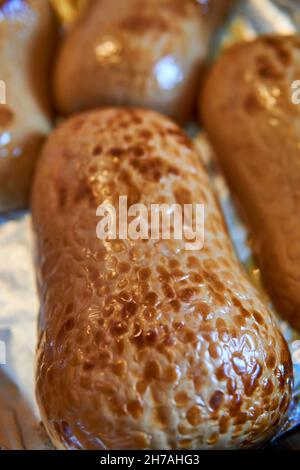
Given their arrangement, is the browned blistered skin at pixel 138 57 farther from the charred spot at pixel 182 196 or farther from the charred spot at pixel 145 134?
the charred spot at pixel 182 196

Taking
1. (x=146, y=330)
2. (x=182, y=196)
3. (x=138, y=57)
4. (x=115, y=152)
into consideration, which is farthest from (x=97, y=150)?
(x=146, y=330)

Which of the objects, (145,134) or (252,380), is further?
(145,134)

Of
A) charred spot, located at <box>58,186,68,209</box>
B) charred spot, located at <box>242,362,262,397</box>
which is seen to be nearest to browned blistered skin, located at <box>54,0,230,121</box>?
charred spot, located at <box>58,186,68,209</box>

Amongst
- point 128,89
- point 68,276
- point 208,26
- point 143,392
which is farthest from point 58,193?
point 208,26

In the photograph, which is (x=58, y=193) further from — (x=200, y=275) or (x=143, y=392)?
(x=143, y=392)

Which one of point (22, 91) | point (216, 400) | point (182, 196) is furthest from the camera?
point (22, 91)

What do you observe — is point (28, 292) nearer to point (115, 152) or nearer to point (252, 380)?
point (115, 152)

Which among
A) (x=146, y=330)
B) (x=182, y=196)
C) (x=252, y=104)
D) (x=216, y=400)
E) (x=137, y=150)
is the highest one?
(x=252, y=104)

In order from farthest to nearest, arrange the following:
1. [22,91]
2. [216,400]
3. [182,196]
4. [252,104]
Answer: [22,91], [252,104], [182,196], [216,400]
